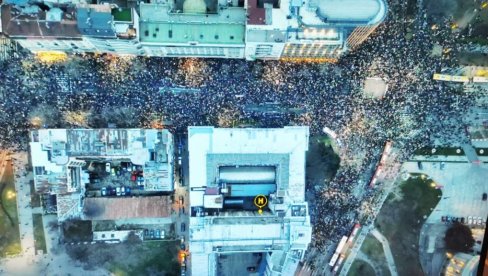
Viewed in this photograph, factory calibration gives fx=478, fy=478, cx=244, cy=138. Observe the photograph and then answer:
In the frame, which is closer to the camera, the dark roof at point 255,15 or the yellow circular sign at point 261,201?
the dark roof at point 255,15

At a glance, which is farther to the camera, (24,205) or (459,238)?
(459,238)

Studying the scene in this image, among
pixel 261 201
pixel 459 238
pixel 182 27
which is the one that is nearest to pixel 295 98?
pixel 261 201

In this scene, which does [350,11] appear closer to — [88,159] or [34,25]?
[34,25]

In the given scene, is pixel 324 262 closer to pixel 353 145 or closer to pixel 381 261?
pixel 381 261

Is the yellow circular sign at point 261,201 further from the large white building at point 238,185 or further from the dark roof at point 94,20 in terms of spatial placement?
the dark roof at point 94,20

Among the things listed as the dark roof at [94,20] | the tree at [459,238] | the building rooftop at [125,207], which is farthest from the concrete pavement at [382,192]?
the dark roof at [94,20]

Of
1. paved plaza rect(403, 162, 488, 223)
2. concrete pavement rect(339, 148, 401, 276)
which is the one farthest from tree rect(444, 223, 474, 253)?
concrete pavement rect(339, 148, 401, 276)
